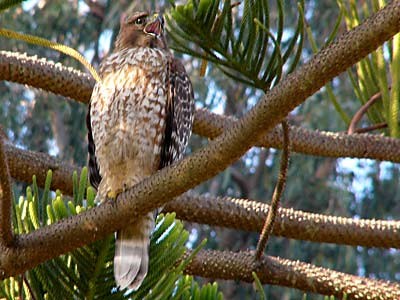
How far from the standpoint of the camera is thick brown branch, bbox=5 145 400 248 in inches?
128

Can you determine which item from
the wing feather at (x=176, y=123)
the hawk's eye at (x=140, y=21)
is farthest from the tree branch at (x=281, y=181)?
the hawk's eye at (x=140, y=21)

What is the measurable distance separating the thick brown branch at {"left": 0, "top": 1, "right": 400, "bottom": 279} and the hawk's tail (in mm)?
281

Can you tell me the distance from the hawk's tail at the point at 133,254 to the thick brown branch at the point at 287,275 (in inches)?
10.0

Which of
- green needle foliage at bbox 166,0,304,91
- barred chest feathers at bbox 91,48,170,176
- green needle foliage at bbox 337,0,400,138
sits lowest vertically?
barred chest feathers at bbox 91,48,170,176

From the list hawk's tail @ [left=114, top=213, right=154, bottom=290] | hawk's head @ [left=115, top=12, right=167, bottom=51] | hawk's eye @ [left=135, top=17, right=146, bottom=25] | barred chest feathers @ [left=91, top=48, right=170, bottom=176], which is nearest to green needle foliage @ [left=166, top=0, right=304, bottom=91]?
hawk's tail @ [left=114, top=213, right=154, bottom=290]

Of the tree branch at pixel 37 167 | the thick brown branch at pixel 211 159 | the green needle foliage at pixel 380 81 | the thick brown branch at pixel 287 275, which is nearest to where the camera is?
the thick brown branch at pixel 211 159

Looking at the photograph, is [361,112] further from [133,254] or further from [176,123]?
[133,254]

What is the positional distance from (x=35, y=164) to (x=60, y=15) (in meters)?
8.29

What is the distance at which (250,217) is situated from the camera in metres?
3.32

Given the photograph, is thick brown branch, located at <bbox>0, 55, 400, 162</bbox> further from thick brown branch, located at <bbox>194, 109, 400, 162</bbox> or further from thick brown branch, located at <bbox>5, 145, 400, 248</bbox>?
thick brown branch, located at <bbox>5, 145, 400, 248</bbox>

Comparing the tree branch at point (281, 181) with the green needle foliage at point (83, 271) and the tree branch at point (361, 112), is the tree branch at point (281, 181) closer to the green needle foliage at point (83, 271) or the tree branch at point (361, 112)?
the green needle foliage at point (83, 271)

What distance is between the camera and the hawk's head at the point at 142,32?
147 inches

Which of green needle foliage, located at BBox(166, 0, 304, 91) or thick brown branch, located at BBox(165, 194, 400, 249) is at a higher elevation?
green needle foliage, located at BBox(166, 0, 304, 91)

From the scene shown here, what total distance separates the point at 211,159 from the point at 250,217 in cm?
127
